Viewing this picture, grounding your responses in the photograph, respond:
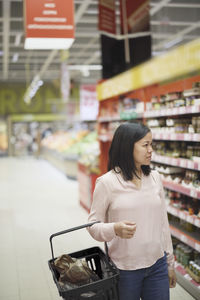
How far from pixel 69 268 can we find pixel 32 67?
55.5 ft

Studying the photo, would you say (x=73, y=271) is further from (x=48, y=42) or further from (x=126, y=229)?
(x=48, y=42)

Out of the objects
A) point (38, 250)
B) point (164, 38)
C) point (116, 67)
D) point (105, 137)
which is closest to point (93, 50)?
point (164, 38)

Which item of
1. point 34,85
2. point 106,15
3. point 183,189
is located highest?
point 106,15

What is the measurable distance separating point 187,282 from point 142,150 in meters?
2.13

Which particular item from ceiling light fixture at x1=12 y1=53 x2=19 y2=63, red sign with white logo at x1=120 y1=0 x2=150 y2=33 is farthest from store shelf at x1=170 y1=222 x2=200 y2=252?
ceiling light fixture at x1=12 y1=53 x2=19 y2=63

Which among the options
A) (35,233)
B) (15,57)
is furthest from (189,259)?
(15,57)

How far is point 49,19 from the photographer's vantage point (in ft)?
16.1

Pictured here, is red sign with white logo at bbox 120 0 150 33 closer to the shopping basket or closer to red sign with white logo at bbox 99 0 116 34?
red sign with white logo at bbox 99 0 116 34

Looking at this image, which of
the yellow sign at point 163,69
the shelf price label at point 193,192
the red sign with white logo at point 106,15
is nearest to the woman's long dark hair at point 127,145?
the yellow sign at point 163,69

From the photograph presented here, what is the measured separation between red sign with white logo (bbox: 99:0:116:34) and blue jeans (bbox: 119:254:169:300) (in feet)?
18.2

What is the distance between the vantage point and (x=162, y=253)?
2279 mm

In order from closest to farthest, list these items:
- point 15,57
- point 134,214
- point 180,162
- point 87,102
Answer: point 134,214
point 180,162
point 87,102
point 15,57

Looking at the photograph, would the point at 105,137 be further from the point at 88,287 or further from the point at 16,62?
the point at 16,62

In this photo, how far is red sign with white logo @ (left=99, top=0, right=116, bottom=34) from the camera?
6996 millimetres
